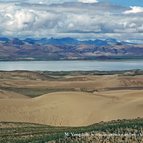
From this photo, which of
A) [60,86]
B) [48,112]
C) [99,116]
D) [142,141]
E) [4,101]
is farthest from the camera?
[60,86]

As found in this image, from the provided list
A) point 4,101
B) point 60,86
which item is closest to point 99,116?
point 4,101

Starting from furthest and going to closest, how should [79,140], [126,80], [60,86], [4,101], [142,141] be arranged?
[126,80], [60,86], [4,101], [79,140], [142,141]

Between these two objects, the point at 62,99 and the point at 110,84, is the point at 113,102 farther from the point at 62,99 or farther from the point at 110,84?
the point at 110,84

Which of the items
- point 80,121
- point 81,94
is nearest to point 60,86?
point 81,94

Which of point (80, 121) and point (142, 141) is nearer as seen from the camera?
point (142, 141)

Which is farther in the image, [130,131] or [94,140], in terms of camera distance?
[130,131]

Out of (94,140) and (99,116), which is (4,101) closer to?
(99,116)
